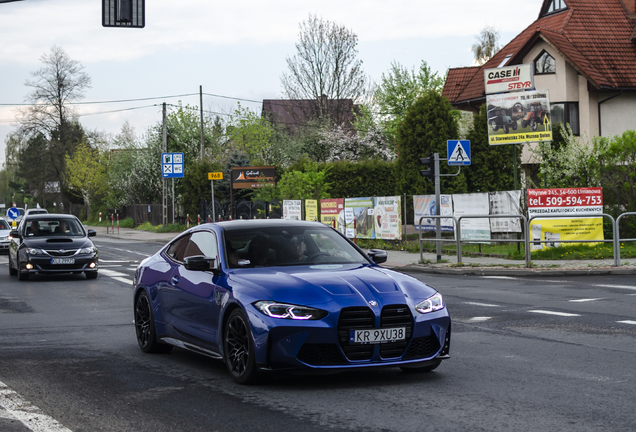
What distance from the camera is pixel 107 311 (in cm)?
1285

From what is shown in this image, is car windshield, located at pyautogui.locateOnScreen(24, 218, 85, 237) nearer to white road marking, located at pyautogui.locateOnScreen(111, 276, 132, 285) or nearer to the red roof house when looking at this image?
white road marking, located at pyautogui.locateOnScreen(111, 276, 132, 285)

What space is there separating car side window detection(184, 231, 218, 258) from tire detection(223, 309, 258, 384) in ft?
3.06

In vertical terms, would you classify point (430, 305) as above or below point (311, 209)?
below

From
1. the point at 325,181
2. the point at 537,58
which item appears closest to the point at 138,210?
the point at 325,181

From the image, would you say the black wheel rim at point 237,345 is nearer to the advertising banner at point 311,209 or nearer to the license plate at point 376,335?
the license plate at point 376,335

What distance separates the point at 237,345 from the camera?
6832mm

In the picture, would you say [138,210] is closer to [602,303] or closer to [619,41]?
[619,41]

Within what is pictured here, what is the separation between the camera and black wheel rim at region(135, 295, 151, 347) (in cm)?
873

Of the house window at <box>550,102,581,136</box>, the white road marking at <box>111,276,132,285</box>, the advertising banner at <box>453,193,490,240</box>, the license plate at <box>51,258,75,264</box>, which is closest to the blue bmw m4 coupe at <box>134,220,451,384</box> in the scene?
the white road marking at <box>111,276,132,285</box>

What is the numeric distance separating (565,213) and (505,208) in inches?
99.3

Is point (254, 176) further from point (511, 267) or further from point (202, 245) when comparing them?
point (202, 245)

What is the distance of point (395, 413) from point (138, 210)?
193 ft

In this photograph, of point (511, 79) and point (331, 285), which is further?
point (511, 79)

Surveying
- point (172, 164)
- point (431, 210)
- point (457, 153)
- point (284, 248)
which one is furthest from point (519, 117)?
point (172, 164)
